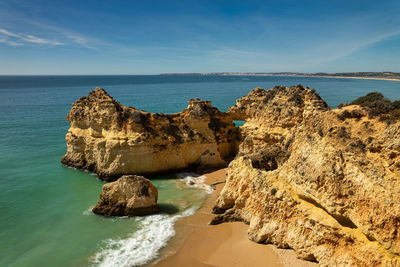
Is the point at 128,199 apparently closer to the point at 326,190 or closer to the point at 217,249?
the point at 217,249

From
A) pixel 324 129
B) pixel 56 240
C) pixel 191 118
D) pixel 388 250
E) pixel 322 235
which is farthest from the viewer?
Result: pixel 191 118

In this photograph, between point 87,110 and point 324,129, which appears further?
point 87,110

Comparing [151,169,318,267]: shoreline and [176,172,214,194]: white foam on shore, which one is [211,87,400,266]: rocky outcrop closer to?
[151,169,318,267]: shoreline

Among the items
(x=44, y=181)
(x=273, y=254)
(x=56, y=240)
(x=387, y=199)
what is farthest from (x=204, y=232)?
(x=44, y=181)

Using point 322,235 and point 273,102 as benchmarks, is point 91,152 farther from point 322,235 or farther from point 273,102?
point 322,235

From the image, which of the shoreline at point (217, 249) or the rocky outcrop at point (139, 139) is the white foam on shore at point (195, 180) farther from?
the shoreline at point (217, 249)
